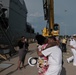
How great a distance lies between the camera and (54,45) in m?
5.97

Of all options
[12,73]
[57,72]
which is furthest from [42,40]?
[12,73]

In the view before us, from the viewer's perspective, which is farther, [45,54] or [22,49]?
[22,49]

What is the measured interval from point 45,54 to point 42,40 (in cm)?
61

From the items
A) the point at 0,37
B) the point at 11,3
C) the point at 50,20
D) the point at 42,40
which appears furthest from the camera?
the point at 11,3

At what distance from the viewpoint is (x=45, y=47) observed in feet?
19.9

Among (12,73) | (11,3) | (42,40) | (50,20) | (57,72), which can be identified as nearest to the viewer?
(57,72)

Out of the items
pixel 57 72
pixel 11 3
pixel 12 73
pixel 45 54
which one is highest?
pixel 11 3

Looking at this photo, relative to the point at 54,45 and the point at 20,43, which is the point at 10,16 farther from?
the point at 54,45

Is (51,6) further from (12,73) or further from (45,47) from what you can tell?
(45,47)

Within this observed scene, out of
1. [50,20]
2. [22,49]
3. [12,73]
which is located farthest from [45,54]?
[50,20]

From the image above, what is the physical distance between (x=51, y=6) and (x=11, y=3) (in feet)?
71.6

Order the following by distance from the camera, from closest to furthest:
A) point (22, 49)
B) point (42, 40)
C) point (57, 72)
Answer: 1. point (57, 72)
2. point (42, 40)
3. point (22, 49)

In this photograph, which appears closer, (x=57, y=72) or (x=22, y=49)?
(x=57, y=72)

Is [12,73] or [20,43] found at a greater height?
[20,43]
